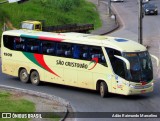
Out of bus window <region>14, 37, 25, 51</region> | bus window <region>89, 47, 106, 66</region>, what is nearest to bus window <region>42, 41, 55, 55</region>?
bus window <region>14, 37, 25, 51</region>

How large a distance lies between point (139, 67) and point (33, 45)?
668 centimetres

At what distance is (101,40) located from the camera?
90.1 feet

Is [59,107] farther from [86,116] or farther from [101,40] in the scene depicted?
[101,40]

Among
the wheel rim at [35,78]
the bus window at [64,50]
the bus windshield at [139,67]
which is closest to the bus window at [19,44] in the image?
the wheel rim at [35,78]

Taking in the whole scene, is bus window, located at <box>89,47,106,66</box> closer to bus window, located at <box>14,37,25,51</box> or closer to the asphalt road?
the asphalt road

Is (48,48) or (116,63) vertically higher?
(48,48)

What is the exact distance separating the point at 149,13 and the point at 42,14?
1749 cm

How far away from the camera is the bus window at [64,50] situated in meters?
28.9

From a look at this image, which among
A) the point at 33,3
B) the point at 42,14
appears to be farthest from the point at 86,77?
the point at 33,3

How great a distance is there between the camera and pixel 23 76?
1236 inches

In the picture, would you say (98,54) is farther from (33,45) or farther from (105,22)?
(105,22)

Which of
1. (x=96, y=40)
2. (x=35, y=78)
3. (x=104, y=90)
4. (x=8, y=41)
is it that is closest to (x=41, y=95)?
(x=104, y=90)

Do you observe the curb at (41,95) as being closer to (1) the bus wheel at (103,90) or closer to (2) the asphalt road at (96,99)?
(2) the asphalt road at (96,99)

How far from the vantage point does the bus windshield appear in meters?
26.5
